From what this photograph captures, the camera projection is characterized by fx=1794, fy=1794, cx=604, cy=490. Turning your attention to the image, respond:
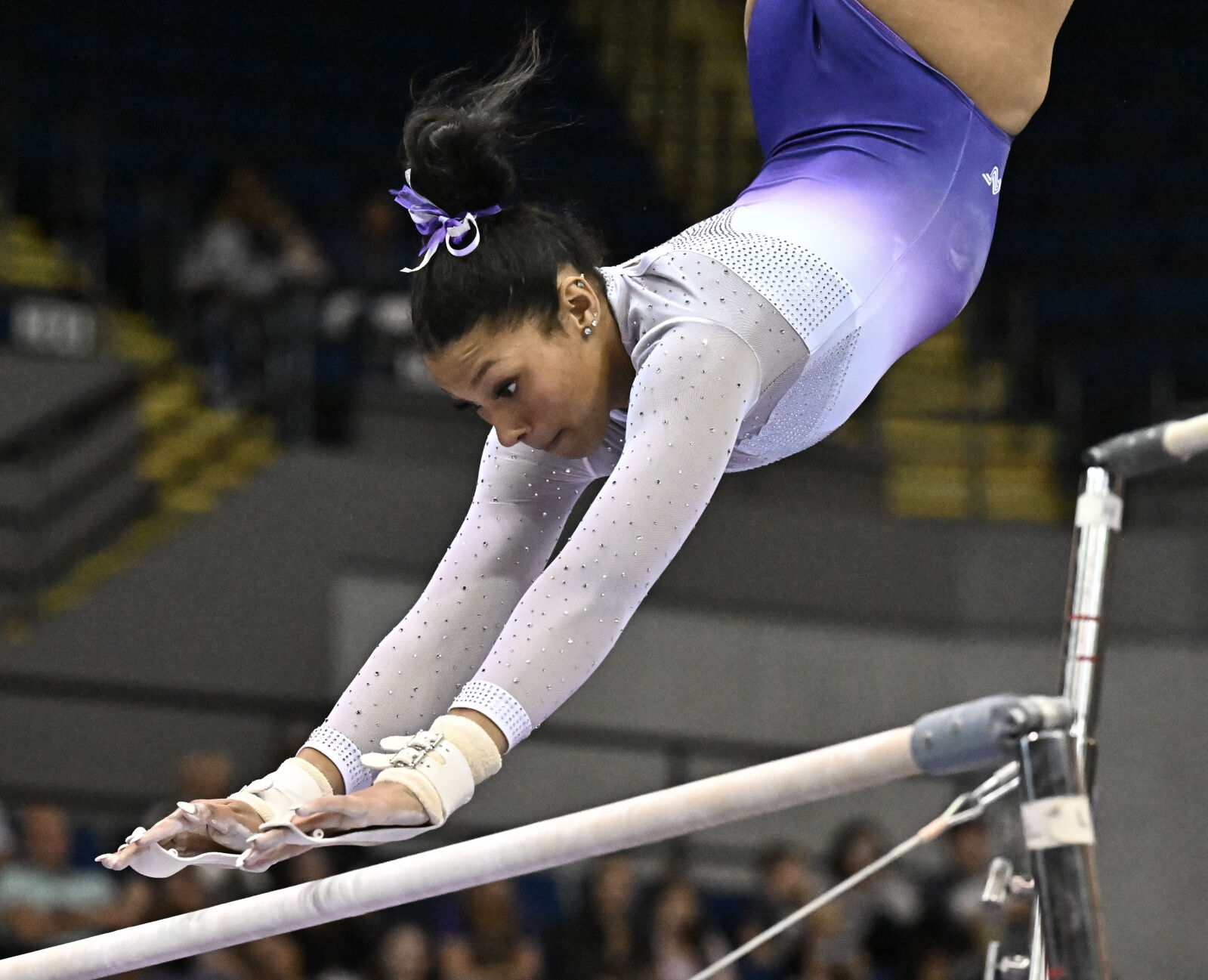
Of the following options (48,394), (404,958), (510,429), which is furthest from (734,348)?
(48,394)

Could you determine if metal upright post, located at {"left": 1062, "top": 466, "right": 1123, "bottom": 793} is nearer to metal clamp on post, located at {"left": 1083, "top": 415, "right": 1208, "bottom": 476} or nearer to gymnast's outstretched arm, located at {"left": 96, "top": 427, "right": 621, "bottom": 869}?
metal clamp on post, located at {"left": 1083, "top": 415, "right": 1208, "bottom": 476}

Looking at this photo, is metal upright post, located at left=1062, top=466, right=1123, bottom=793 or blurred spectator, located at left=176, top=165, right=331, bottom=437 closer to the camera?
metal upright post, located at left=1062, top=466, right=1123, bottom=793

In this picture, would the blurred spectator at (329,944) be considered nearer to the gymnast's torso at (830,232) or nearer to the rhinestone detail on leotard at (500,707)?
the gymnast's torso at (830,232)

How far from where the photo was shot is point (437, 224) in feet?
6.57

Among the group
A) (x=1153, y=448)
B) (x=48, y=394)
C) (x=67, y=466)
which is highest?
(x=48, y=394)

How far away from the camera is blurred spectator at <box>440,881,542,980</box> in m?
4.74

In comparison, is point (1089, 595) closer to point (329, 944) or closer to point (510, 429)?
point (510, 429)

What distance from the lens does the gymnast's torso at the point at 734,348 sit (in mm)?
1812

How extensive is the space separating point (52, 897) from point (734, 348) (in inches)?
130

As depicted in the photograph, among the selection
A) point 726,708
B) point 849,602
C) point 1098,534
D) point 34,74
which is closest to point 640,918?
point 726,708

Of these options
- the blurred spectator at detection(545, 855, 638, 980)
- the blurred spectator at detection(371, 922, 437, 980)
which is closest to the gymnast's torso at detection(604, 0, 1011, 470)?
the blurred spectator at detection(371, 922, 437, 980)

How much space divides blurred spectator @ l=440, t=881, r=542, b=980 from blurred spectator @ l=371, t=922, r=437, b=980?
0.11m

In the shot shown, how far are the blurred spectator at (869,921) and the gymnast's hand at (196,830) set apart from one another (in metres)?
3.54

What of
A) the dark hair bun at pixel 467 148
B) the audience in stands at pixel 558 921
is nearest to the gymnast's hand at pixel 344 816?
the dark hair bun at pixel 467 148
